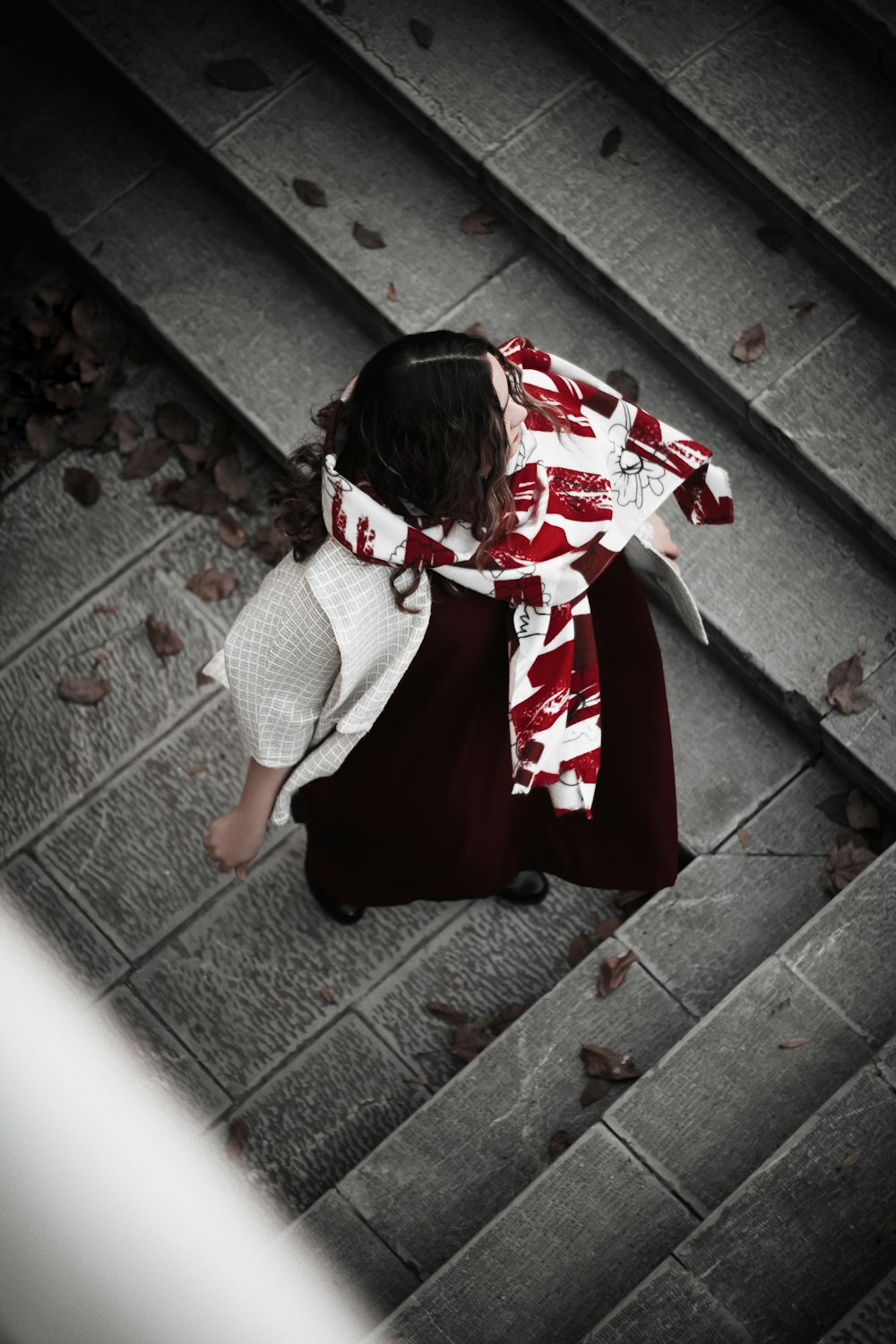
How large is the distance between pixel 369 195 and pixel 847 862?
9.64ft

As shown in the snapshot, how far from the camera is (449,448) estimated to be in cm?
212

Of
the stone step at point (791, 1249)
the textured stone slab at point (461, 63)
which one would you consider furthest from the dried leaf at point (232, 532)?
the stone step at point (791, 1249)

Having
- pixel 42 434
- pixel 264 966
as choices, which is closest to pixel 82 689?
pixel 42 434

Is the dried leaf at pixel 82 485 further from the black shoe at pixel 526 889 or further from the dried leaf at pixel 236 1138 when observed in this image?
the dried leaf at pixel 236 1138

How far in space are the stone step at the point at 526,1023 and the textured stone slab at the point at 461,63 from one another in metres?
2.60

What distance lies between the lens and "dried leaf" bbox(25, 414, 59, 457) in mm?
4234

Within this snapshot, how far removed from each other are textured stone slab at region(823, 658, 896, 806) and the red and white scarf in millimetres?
1051

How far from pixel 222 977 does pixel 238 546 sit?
5.09 feet

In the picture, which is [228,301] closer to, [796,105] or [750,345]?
[750,345]

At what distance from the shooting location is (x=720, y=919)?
11.9 ft

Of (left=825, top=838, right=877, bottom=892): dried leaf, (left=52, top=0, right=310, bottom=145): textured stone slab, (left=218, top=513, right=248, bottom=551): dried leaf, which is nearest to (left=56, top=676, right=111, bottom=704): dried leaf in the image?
(left=218, top=513, right=248, bottom=551): dried leaf

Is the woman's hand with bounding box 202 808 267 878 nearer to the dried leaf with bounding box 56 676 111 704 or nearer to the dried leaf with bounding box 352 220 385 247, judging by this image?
the dried leaf with bounding box 56 676 111 704

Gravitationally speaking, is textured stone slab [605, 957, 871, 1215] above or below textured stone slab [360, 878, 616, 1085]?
below

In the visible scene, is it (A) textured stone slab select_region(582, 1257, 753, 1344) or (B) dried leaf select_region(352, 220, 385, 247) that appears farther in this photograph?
(B) dried leaf select_region(352, 220, 385, 247)
